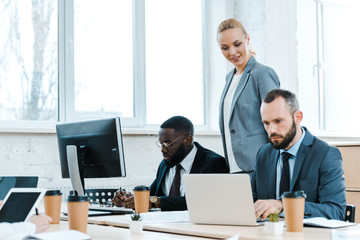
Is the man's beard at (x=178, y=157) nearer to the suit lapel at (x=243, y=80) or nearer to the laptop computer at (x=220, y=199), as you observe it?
the suit lapel at (x=243, y=80)

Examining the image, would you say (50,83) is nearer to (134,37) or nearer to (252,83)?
(134,37)

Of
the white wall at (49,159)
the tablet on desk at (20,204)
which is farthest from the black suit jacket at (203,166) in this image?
the tablet on desk at (20,204)

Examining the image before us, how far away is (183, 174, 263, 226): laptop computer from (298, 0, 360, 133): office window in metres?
3.05

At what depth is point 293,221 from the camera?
5.82ft

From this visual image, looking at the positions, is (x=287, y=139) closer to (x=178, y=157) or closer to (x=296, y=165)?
(x=296, y=165)

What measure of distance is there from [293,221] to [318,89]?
3335 millimetres

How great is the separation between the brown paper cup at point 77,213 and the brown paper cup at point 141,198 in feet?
1.79

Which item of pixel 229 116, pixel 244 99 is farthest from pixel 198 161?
pixel 244 99

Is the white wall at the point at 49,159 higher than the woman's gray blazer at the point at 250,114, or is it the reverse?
the woman's gray blazer at the point at 250,114

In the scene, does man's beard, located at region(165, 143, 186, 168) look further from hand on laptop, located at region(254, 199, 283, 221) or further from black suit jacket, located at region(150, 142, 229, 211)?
hand on laptop, located at region(254, 199, 283, 221)

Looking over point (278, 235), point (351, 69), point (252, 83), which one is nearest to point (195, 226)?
point (278, 235)

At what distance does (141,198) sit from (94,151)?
428 millimetres

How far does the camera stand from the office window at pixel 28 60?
3.73 meters

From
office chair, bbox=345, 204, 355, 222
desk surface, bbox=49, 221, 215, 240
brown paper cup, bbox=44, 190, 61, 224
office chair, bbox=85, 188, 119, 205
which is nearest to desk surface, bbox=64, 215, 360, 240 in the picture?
desk surface, bbox=49, 221, 215, 240
